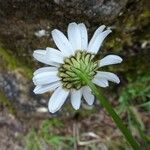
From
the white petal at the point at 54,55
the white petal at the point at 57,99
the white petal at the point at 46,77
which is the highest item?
the white petal at the point at 54,55

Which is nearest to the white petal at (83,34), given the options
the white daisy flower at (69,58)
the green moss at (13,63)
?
the white daisy flower at (69,58)

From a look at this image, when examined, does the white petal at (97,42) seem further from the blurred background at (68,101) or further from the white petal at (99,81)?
the blurred background at (68,101)

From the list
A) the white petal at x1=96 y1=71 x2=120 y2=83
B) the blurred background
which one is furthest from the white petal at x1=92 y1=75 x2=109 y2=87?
the blurred background

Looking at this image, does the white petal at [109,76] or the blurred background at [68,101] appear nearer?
the white petal at [109,76]

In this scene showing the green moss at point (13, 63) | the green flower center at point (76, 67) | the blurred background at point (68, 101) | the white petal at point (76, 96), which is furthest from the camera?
the green moss at point (13, 63)

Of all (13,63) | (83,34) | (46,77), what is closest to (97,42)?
(83,34)

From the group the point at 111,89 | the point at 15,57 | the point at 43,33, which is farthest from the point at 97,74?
the point at 111,89
